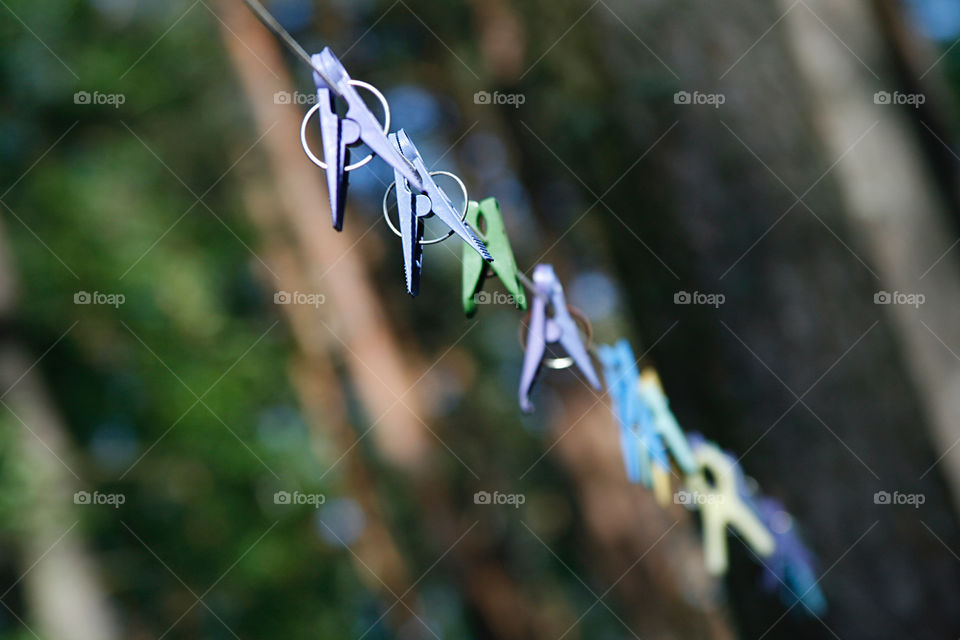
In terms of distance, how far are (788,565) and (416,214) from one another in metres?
1.52

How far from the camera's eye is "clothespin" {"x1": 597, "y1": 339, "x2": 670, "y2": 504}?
97.3 inches

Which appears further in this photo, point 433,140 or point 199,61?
point 199,61

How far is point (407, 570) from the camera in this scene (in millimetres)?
9469

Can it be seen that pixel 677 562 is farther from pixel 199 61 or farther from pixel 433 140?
pixel 199 61

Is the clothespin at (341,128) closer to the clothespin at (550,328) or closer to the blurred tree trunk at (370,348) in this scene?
the clothespin at (550,328)

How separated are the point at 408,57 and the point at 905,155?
18.5ft

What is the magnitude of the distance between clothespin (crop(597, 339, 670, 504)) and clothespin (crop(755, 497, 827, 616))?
376mm

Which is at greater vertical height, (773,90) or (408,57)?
(408,57)

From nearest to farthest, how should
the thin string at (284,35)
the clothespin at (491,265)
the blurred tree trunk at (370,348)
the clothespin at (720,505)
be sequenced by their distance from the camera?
the thin string at (284,35)
the clothespin at (491,265)
the clothespin at (720,505)
the blurred tree trunk at (370,348)

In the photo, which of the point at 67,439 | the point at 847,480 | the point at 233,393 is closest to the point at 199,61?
the point at 233,393

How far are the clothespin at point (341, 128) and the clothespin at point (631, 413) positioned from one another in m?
1.02

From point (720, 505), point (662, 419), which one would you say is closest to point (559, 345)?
point (662, 419)

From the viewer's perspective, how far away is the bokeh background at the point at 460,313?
2740 mm

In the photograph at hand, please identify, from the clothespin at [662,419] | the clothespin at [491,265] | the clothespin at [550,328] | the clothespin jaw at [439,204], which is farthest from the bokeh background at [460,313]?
the clothespin jaw at [439,204]
